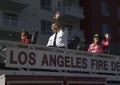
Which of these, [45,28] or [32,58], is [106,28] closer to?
[45,28]

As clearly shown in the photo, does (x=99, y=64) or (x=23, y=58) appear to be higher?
(x=23, y=58)

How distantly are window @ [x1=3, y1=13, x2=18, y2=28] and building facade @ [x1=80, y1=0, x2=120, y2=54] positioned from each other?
9.83m

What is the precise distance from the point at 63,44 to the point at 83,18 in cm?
2836

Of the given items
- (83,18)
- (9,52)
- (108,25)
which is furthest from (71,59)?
(108,25)

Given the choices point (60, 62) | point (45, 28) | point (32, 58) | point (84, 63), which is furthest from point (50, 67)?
point (45, 28)

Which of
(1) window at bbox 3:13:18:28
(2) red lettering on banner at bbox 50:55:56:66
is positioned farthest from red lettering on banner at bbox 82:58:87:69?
(1) window at bbox 3:13:18:28

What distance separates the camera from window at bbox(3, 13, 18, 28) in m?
28.3

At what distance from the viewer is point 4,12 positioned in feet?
96.1

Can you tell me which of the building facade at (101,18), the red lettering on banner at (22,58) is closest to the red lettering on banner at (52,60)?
the red lettering on banner at (22,58)

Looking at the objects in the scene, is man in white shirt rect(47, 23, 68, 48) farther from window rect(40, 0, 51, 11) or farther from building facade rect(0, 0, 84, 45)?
window rect(40, 0, 51, 11)

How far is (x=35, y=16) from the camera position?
104 ft

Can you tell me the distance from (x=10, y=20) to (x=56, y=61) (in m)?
21.9

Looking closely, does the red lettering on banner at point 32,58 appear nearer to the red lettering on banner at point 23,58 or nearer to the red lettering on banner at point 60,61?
the red lettering on banner at point 23,58

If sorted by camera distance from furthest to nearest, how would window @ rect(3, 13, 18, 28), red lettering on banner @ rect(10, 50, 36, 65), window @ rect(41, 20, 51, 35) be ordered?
window @ rect(41, 20, 51, 35), window @ rect(3, 13, 18, 28), red lettering on banner @ rect(10, 50, 36, 65)
